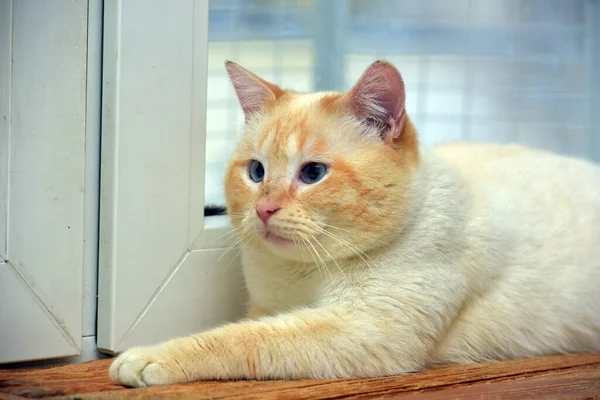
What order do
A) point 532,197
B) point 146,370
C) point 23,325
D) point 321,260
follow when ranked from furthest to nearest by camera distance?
point 532,197 < point 23,325 < point 321,260 < point 146,370

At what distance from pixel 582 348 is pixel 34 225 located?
1.75 meters

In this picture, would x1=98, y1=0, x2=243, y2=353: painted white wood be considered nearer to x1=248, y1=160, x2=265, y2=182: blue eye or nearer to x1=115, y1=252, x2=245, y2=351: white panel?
x1=115, y1=252, x2=245, y2=351: white panel

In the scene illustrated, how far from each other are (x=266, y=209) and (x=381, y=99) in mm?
446

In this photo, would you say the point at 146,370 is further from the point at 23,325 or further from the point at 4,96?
the point at 4,96

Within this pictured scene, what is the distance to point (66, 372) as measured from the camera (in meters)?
2.10

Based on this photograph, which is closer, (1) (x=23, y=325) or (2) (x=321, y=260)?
(2) (x=321, y=260)

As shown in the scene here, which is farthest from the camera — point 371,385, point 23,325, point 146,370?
point 23,325

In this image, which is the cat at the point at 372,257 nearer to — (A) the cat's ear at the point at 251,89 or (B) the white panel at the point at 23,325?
(A) the cat's ear at the point at 251,89

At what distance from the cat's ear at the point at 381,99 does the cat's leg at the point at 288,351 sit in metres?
0.52

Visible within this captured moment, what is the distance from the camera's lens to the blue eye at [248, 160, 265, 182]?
2211mm

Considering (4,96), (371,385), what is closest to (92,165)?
(4,96)

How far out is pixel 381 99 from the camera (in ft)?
6.79

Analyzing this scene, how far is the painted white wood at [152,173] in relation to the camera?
7.36 ft

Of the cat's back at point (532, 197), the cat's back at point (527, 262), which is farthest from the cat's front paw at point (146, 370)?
the cat's back at point (532, 197)
